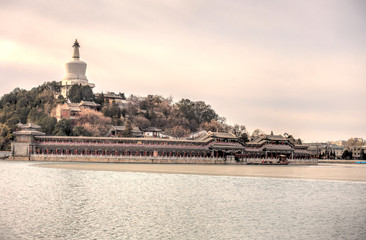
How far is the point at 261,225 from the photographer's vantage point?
23047mm

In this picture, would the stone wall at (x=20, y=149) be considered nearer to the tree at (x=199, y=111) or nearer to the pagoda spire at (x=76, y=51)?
the pagoda spire at (x=76, y=51)

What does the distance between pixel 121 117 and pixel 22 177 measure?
2274 inches

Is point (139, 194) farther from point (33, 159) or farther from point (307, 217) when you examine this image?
point (33, 159)

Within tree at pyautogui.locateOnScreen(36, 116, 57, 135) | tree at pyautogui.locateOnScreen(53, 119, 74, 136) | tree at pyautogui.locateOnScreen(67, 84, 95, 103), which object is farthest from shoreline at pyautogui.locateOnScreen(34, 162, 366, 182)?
tree at pyautogui.locateOnScreen(67, 84, 95, 103)

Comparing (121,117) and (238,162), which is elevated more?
(121,117)

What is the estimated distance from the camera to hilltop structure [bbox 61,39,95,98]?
11044cm

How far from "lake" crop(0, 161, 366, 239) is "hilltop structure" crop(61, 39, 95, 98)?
69.6 metres

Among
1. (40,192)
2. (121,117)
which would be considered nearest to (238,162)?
(121,117)

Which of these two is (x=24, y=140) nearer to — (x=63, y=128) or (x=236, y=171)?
(x=63, y=128)

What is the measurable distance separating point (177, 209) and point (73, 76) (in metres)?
89.7

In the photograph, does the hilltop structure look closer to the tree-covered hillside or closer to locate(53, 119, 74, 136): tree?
the tree-covered hillside

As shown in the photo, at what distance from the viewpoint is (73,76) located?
365 ft

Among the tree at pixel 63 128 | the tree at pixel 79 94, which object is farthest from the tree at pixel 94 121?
the tree at pixel 79 94

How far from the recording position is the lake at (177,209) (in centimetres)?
2112
